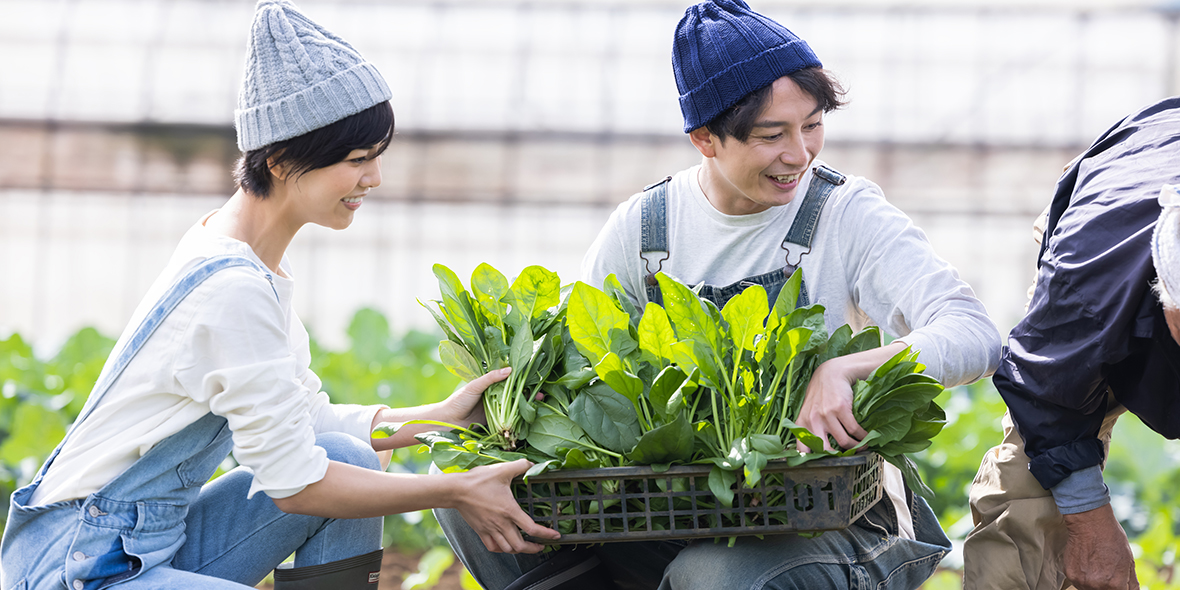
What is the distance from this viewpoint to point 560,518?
3.89 feet

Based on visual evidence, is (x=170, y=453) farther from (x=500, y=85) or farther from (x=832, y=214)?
(x=500, y=85)

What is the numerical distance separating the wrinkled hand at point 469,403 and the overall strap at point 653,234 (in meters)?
0.41

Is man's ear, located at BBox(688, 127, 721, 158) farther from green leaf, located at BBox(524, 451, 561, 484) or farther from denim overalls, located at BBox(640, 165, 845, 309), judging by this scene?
green leaf, located at BBox(524, 451, 561, 484)

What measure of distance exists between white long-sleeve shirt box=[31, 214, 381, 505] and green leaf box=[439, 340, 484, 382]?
23 centimetres

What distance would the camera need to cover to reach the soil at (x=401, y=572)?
2.60 meters

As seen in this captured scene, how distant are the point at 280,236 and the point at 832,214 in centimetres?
91

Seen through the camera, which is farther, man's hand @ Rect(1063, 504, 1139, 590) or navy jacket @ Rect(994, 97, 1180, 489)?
man's hand @ Rect(1063, 504, 1139, 590)

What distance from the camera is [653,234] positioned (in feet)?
5.50

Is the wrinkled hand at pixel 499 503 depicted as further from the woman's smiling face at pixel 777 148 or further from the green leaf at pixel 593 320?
the woman's smiling face at pixel 777 148

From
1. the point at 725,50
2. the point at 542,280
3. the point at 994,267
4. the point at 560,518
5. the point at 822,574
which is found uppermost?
the point at 725,50

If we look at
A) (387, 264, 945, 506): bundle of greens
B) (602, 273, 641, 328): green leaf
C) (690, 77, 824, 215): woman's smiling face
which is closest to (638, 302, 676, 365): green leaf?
(387, 264, 945, 506): bundle of greens

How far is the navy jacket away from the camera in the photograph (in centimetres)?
122

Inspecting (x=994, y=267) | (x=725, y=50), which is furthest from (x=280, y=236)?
(x=994, y=267)

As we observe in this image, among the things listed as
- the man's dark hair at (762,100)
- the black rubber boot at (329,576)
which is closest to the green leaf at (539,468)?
the black rubber boot at (329,576)
